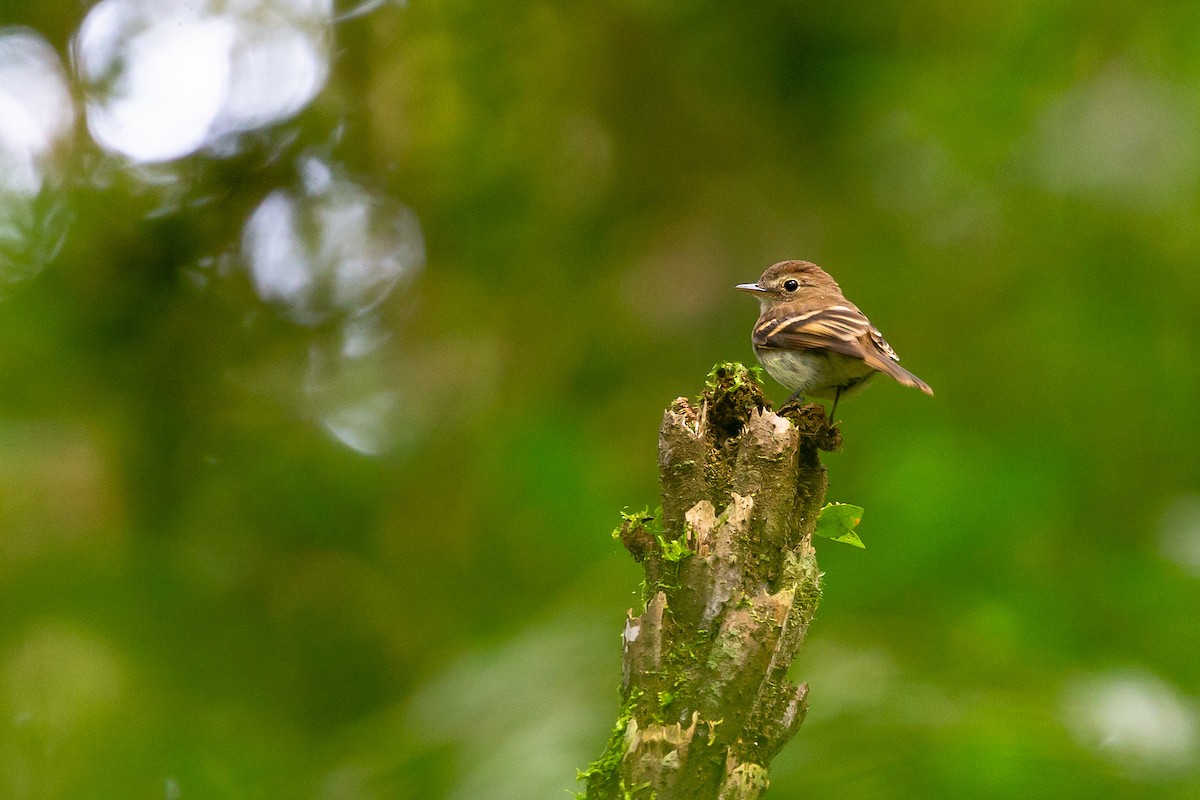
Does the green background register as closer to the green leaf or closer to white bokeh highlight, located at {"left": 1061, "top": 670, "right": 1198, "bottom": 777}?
white bokeh highlight, located at {"left": 1061, "top": 670, "right": 1198, "bottom": 777}

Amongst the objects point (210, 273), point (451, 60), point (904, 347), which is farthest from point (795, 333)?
point (210, 273)

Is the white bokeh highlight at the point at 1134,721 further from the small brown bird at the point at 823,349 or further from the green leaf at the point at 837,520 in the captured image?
the small brown bird at the point at 823,349

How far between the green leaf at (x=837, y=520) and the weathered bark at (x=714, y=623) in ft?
0.84

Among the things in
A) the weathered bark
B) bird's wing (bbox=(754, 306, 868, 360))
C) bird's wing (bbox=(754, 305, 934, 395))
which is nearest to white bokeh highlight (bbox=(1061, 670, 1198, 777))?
the weathered bark

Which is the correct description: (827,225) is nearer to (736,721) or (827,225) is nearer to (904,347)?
(904,347)

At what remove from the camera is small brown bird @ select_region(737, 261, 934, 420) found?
429cm

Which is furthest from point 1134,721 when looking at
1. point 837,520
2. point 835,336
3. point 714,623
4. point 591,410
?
point 591,410

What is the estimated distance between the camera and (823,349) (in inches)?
173

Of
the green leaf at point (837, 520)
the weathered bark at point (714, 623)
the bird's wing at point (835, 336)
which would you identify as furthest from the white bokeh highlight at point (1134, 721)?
the bird's wing at point (835, 336)

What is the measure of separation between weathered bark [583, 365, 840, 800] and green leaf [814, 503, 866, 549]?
0.25 m

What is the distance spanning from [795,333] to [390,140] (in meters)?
3.32

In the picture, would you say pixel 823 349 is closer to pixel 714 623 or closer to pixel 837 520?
pixel 837 520

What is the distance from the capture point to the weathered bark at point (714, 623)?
2.14 m

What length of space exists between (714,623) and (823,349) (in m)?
2.36
